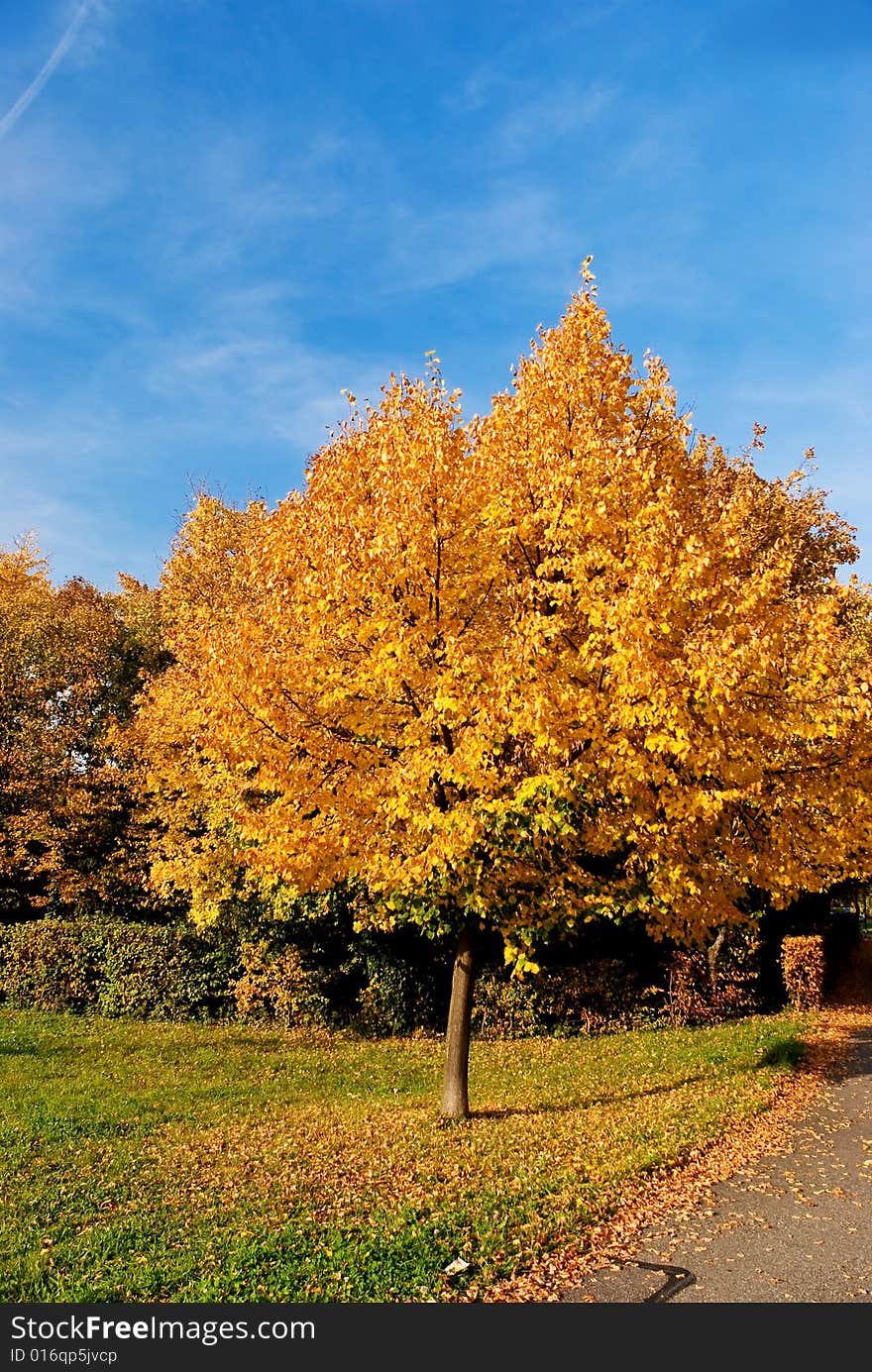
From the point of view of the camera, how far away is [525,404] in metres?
12.2

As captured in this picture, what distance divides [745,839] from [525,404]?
6985mm

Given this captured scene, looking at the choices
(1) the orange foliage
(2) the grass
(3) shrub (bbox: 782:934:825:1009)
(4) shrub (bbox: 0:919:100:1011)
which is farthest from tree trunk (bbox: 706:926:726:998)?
(4) shrub (bbox: 0:919:100:1011)

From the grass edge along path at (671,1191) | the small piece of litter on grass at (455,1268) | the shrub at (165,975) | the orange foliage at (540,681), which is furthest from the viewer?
the shrub at (165,975)

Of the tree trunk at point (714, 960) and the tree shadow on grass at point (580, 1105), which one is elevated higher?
the tree trunk at point (714, 960)

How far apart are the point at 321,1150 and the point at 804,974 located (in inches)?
647

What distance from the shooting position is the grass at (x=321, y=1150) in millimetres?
7090

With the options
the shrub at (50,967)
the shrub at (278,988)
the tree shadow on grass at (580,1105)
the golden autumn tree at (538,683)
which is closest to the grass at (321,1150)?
the tree shadow on grass at (580,1105)

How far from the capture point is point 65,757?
2712cm

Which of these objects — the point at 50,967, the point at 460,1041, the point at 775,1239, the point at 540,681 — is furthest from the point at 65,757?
the point at 775,1239

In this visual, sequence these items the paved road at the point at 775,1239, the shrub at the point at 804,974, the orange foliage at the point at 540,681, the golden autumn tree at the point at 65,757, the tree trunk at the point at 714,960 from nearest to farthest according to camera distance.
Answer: the paved road at the point at 775,1239 → the orange foliage at the point at 540,681 → the tree trunk at the point at 714,960 → the shrub at the point at 804,974 → the golden autumn tree at the point at 65,757

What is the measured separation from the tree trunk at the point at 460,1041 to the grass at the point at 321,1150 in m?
0.40

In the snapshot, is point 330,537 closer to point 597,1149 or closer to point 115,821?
point 597,1149

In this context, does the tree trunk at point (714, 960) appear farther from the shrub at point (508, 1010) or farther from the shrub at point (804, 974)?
the shrub at point (508, 1010)

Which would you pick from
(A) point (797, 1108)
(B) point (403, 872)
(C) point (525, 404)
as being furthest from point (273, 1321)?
(C) point (525, 404)
